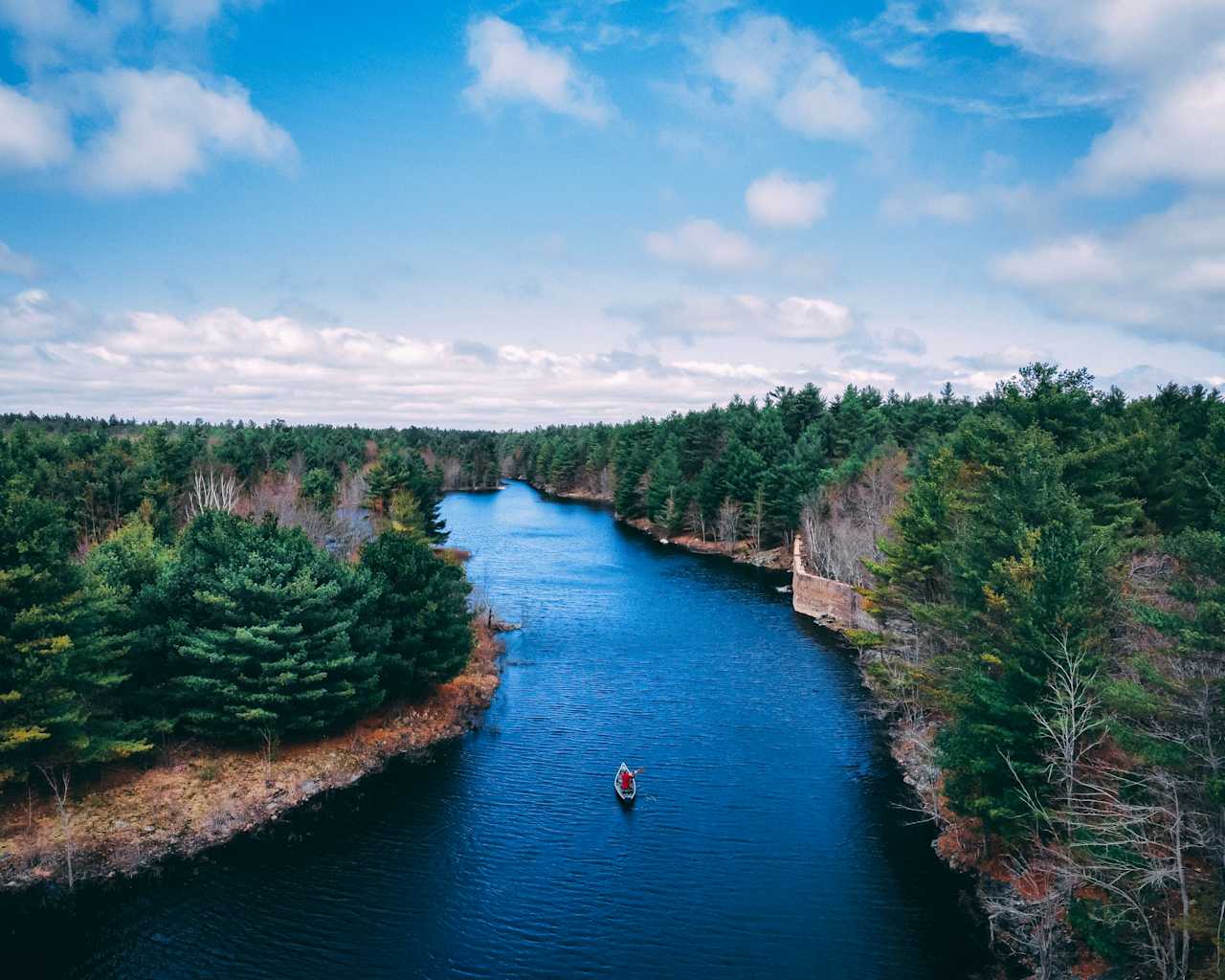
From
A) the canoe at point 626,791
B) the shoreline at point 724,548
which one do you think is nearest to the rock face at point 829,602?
the shoreline at point 724,548

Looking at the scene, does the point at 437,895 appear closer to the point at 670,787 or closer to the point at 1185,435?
the point at 670,787

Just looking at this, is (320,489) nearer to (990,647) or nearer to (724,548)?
(724,548)

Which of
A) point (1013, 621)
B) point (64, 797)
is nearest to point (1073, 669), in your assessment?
point (1013, 621)

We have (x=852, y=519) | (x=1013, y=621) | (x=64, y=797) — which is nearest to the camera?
(x=1013, y=621)

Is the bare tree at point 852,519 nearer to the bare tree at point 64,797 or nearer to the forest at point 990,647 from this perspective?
the forest at point 990,647

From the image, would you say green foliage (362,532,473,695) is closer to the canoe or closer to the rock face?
the canoe

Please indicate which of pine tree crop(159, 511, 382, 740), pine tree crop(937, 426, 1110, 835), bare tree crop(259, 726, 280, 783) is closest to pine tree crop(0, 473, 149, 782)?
pine tree crop(159, 511, 382, 740)

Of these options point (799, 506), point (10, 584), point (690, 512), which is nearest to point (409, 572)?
point (10, 584)
